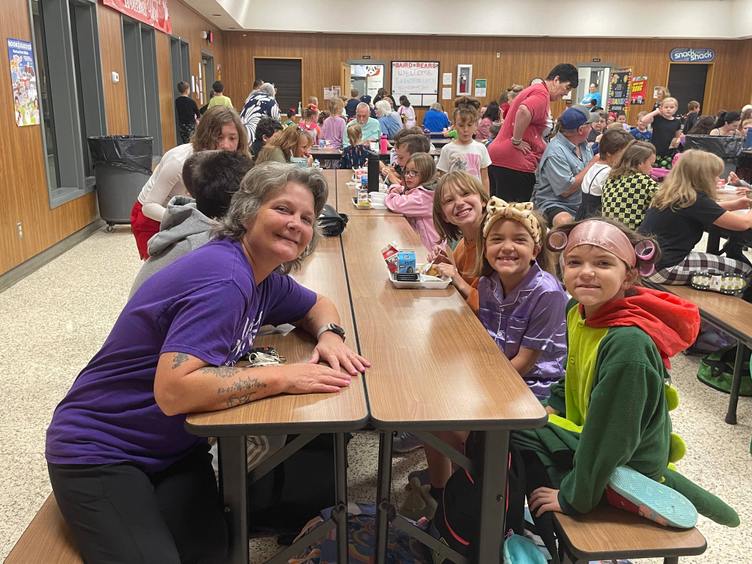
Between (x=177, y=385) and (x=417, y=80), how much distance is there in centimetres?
1668

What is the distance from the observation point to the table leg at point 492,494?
164 cm

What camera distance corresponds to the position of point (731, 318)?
3.19 meters

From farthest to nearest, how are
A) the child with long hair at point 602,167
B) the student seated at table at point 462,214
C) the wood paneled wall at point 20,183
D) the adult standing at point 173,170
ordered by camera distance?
the wood paneled wall at point 20,183 → the child with long hair at point 602,167 → the adult standing at point 173,170 → the student seated at table at point 462,214

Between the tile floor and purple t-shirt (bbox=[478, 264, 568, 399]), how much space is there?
2.49ft

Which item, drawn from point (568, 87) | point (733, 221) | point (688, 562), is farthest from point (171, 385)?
point (568, 87)

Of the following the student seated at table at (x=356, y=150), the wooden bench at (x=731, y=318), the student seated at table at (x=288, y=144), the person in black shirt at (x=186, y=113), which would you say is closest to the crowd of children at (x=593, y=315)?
the wooden bench at (x=731, y=318)

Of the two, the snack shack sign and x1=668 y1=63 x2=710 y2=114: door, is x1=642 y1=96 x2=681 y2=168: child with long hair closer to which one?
the snack shack sign

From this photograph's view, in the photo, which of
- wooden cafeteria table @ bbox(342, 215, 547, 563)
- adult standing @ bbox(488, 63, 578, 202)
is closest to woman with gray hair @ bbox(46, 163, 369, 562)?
wooden cafeteria table @ bbox(342, 215, 547, 563)

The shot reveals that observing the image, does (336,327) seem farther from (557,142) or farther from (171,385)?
(557,142)

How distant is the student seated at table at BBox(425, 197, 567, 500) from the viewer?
2279mm

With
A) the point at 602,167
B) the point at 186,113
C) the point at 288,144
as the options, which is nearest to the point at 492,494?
the point at 602,167

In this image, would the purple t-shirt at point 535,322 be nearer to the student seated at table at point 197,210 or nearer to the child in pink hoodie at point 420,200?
the student seated at table at point 197,210

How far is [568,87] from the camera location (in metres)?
5.59

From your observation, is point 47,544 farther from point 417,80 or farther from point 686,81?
point 686,81
